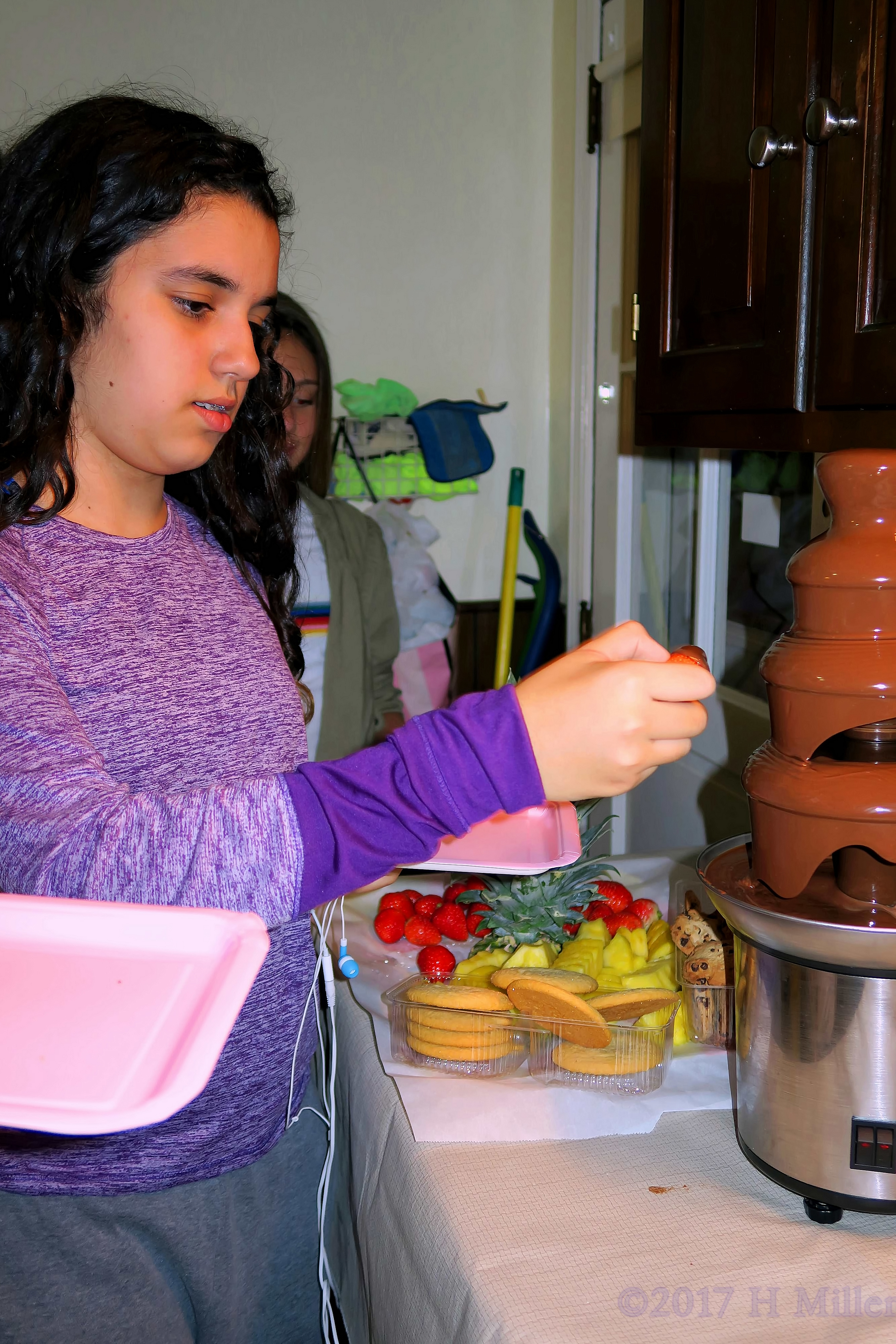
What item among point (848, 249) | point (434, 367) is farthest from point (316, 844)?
point (434, 367)

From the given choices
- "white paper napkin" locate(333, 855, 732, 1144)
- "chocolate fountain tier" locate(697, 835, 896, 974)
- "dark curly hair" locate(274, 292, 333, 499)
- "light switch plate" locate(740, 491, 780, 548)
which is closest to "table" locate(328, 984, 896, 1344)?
"white paper napkin" locate(333, 855, 732, 1144)

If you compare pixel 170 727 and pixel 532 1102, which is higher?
pixel 170 727

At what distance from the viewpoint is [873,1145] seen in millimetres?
836

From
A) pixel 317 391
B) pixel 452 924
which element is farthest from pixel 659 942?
pixel 317 391

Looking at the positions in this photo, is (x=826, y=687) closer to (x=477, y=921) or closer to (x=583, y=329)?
(x=477, y=921)

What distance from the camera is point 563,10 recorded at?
2.86 meters

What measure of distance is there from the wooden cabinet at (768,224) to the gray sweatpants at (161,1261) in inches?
36.8

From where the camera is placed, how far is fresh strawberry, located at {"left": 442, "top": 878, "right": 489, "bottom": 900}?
1.42 metres

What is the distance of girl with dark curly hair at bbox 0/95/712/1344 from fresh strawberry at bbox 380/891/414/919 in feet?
1.12

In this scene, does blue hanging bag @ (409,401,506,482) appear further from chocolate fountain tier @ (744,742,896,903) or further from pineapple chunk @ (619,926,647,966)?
chocolate fountain tier @ (744,742,896,903)

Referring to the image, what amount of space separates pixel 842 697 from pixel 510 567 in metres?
2.21

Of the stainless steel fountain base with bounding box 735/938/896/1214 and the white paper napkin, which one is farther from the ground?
the stainless steel fountain base with bounding box 735/938/896/1214

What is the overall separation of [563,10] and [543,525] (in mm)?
1391

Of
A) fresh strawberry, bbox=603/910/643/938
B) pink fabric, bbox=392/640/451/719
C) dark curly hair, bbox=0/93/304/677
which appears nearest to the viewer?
dark curly hair, bbox=0/93/304/677
